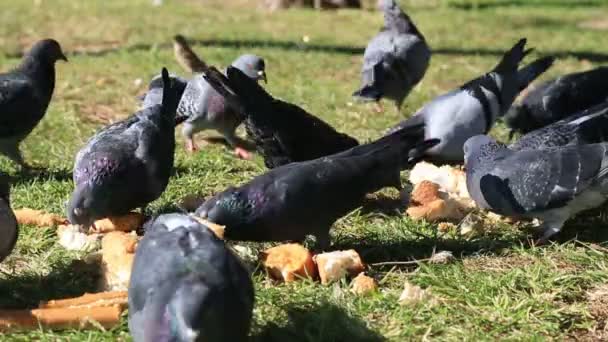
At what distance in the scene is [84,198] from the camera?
4.03 meters

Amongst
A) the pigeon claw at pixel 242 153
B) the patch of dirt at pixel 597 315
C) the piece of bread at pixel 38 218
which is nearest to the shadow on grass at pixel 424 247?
the patch of dirt at pixel 597 315

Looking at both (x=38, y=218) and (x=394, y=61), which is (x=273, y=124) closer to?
(x=38, y=218)

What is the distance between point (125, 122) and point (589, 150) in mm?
2497

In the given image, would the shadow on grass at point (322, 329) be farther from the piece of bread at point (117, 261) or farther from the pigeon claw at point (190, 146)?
the pigeon claw at point (190, 146)

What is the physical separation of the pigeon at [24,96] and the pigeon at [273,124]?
Answer: 1.45 meters

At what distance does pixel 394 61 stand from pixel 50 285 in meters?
4.02

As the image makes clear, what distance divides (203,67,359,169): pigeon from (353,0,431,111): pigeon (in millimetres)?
1670

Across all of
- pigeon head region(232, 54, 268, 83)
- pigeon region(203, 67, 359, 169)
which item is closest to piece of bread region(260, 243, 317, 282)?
pigeon region(203, 67, 359, 169)

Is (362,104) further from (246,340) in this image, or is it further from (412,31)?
(246,340)

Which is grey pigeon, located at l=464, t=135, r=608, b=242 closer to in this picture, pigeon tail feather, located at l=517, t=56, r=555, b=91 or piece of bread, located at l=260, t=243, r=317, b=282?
piece of bread, located at l=260, t=243, r=317, b=282

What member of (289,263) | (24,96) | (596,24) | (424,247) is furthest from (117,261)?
(596,24)

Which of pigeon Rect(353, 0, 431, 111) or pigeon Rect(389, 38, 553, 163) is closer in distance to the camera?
pigeon Rect(389, 38, 553, 163)

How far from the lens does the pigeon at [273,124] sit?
4668 millimetres

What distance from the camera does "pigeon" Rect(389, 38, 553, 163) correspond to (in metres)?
5.54
